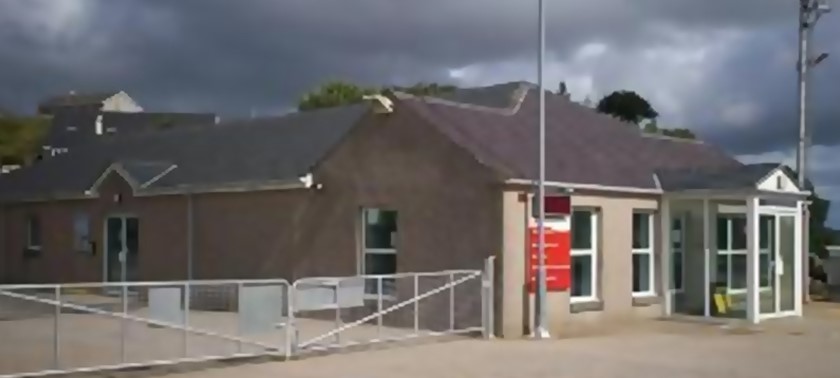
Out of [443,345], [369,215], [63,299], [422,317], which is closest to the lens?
[63,299]

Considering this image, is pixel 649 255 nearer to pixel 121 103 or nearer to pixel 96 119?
pixel 96 119

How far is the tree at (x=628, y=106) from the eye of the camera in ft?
201

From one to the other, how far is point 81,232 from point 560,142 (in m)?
15.1

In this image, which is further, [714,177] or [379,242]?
[714,177]

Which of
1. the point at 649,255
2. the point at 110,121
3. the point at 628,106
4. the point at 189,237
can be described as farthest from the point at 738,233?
the point at 110,121

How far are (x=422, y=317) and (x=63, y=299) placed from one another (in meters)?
7.67

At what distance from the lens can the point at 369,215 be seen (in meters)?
22.7

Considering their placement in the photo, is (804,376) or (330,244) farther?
(330,244)

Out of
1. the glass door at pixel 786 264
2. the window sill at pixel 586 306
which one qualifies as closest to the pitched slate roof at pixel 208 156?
the window sill at pixel 586 306

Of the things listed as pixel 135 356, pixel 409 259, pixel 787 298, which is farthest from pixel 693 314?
pixel 135 356

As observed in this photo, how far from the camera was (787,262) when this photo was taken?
955 inches

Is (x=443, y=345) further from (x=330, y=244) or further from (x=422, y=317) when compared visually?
(x=330, y=244)

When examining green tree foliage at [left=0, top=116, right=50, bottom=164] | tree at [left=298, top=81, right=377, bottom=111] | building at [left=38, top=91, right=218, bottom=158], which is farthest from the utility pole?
green tree foliage at [left=0, top=116, right=50, bottom=164]

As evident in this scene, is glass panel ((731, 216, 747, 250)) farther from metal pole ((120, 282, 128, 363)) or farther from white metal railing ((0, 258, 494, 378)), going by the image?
metal pole ((120, 282, 128, 363))
